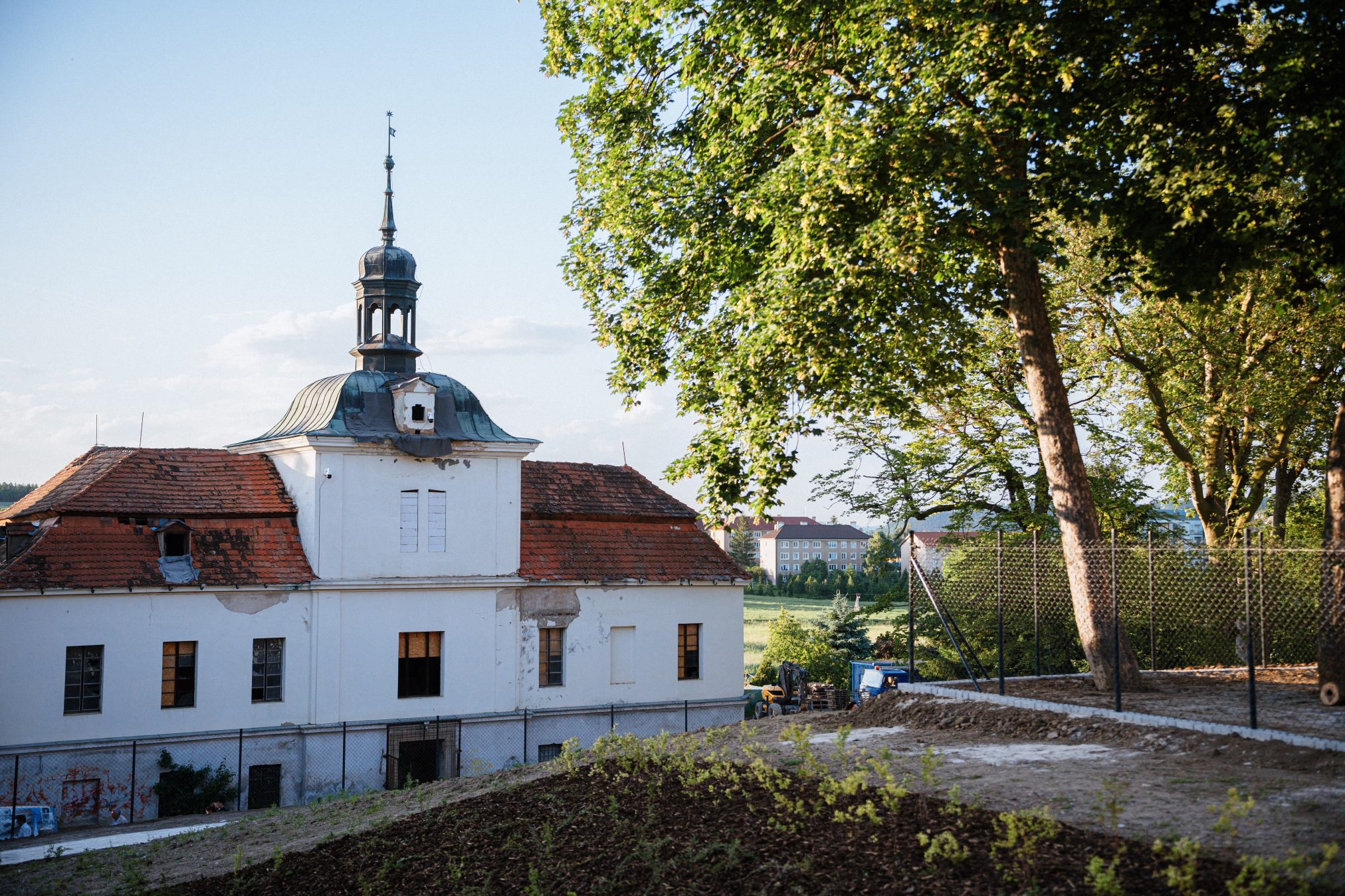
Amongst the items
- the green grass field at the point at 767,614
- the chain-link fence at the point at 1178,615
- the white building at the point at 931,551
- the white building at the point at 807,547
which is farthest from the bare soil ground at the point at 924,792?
the white building at the point at 807,547

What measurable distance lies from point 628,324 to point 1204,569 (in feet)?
31.5

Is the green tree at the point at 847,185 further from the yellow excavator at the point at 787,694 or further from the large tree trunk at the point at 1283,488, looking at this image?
the yellow excavator at the point at 787,694

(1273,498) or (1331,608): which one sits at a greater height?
(1273,498)

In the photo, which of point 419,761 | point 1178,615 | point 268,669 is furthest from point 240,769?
point 1178,615

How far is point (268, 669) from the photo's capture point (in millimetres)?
27078

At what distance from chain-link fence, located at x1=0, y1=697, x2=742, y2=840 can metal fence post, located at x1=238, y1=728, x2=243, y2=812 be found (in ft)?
0.15

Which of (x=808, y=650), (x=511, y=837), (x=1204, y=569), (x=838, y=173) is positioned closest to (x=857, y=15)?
(x=838, y=173)

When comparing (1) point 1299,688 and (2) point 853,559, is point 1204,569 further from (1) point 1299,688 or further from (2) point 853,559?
(2) point 853,559

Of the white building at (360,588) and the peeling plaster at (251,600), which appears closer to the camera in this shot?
the white building at (360,588)

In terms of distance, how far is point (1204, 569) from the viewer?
15.9 m

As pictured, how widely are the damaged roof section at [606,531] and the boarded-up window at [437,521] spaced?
252cm

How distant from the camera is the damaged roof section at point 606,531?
1247 inches

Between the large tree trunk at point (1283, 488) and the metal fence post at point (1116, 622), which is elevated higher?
the large tree trunk at point (1283, 488)

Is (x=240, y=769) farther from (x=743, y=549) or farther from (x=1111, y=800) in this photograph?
(x=743, y=549)
